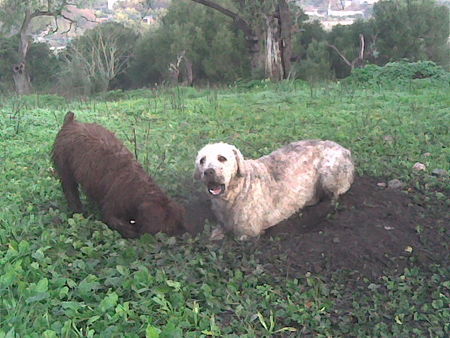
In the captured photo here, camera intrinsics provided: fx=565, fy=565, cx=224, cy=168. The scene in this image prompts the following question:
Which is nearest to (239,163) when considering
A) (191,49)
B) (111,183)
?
(111,183)

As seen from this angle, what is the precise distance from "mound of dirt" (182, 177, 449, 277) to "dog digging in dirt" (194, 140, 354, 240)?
0.16 meters

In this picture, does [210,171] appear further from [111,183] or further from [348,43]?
[348,43]

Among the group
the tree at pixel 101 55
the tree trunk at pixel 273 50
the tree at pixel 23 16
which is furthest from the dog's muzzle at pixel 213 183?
the tree at pixel 101 55

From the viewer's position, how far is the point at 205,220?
577 cm

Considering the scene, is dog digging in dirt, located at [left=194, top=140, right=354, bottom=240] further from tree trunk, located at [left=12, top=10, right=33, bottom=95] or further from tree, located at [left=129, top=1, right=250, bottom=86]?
tree trunk, located at [left=12, top=10, right=33, bottom=95]

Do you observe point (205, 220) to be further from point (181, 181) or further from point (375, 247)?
point (375, 247)

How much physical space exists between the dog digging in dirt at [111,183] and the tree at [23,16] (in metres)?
23.1

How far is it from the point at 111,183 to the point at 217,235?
1.14m

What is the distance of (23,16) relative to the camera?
3081cm

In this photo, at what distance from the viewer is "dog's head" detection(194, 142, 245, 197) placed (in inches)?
201

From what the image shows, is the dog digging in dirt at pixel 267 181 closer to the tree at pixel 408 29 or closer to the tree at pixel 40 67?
the tree at pixel 408 29

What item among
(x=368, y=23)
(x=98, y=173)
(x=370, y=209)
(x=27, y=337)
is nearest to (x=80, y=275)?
(x=27, y=337)

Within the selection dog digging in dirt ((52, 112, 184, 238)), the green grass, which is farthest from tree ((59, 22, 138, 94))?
dog digging in dirt ((52, 112, 184, 238))

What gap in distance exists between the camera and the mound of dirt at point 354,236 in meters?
4.73
